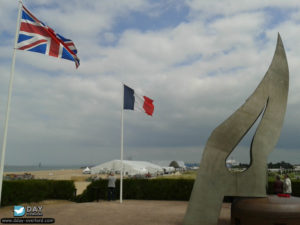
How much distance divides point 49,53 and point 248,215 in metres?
8.81

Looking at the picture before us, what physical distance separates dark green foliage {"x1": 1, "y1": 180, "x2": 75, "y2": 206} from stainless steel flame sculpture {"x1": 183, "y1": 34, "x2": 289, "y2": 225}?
35.7 feet

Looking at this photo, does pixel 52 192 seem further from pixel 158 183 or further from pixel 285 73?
pixel 285 73

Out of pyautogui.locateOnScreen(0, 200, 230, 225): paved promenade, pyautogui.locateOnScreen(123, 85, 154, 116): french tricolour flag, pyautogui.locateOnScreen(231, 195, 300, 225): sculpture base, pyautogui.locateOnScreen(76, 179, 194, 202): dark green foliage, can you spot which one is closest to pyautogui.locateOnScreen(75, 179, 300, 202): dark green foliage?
pyautogui.locateOnScreen(76, 179, 194, 202): dark green foliage

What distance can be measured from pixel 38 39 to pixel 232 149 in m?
7.97

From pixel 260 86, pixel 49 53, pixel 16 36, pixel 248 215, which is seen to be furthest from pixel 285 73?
pixel 16 36

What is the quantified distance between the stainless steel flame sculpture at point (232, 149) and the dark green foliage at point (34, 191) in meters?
10.9

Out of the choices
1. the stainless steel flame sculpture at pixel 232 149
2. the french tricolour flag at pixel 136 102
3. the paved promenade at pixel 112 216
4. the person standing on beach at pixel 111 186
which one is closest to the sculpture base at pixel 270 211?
the stainless steel flame sculpture at pixel 232 149

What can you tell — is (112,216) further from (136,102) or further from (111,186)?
(136,102)

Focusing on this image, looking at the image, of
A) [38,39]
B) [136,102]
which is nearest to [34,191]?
[136,102]

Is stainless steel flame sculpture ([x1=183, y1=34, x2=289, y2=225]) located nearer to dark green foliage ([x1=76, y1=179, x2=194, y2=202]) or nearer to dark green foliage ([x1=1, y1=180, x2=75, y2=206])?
dark green foliage ([x1=76, y1=179, x2=194, y2=202])

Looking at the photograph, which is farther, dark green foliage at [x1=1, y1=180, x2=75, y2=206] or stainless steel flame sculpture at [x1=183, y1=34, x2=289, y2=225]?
dark green foliage at [x1=1, y1=180, x2=75, y2=206]

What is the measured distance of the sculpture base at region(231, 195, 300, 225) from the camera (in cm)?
869

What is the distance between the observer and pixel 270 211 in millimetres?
8773

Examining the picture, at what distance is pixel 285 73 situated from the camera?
36.5 ft
